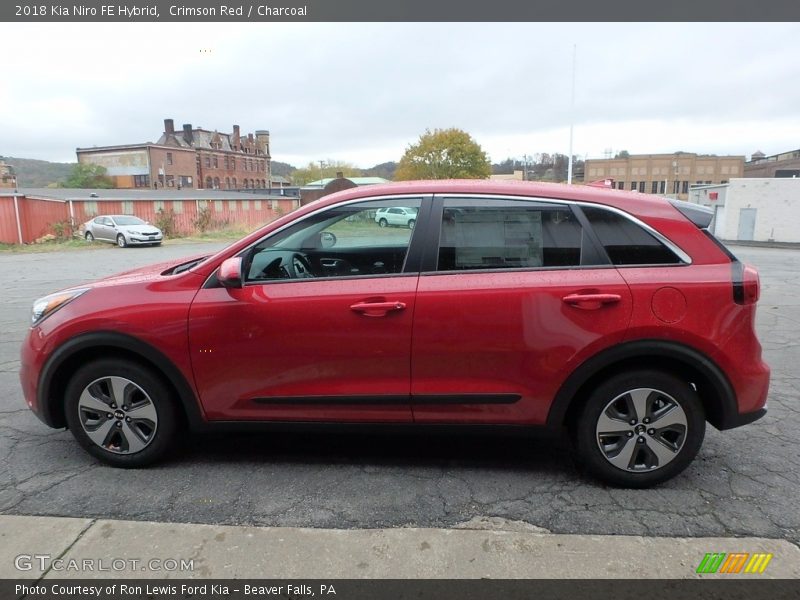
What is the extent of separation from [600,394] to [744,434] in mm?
1599

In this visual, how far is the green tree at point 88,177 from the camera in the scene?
74688 mm

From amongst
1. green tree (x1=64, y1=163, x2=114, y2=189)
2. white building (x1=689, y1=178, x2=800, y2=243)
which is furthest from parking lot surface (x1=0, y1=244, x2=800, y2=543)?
green tree (x1=64, y1=163, x2=114, y2=189)

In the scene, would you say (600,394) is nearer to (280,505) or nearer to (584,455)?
(584,455)

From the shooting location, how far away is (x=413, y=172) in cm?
5038

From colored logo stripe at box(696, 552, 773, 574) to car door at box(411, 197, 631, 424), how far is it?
97 cm

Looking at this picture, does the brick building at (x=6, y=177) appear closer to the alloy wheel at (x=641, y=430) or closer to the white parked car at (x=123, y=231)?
the white parked car at (x=123, y=231)

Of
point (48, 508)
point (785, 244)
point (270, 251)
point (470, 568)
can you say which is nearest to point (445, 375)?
point (470, 568)

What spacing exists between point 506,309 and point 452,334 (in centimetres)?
31

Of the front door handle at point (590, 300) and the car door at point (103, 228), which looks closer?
the front door handle at point (590, 300)

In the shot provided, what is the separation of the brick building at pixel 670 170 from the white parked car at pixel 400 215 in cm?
7930

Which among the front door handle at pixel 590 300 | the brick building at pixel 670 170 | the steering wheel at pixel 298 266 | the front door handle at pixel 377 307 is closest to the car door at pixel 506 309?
the front door handle at pixel 590 300

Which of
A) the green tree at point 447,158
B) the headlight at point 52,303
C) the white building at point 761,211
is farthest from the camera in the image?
the green tree at point 447,158

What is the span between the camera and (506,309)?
2.88 meters

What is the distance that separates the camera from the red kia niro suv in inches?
113
